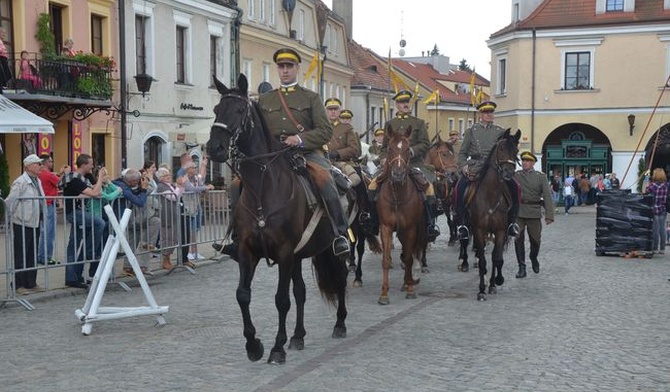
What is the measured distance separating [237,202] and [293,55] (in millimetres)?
1699

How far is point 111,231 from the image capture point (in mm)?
11406

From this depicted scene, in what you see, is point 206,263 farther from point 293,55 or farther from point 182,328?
point 293,55

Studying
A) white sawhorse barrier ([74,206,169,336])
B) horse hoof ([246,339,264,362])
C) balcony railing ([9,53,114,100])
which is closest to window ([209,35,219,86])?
balcony railing ([9,53,114,100])

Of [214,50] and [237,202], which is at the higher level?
[214,50]

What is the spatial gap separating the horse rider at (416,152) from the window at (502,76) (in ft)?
106

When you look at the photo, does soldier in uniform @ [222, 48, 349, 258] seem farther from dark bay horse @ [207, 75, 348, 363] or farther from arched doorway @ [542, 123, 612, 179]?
arched doorway @ [542, 123, 612, 179]

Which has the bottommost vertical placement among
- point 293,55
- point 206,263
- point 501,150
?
point 206,263

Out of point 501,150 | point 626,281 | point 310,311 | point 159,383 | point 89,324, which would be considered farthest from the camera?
point 626,281

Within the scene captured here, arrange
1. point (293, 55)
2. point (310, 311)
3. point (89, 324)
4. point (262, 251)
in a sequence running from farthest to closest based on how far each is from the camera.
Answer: point (310, 311), point (89, 324), point (293, 55), point (262, 251)

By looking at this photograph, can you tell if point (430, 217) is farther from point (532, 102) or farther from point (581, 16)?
point (581, 16)

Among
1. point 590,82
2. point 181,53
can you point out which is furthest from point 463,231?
point 590,82

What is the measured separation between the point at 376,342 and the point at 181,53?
2276 cm

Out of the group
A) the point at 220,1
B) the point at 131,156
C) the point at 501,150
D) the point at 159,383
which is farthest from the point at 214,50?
the point at 159,383

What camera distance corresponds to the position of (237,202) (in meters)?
7.89
